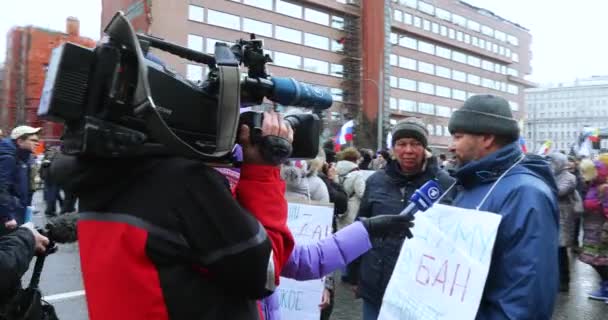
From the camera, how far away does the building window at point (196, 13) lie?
4451cm

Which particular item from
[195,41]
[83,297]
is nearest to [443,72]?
[195,41]

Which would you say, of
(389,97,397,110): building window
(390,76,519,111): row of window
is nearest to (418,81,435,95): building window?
(390,76,519,111): row of window

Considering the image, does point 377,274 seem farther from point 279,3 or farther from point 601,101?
point 601,101

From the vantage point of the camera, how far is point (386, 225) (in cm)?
201

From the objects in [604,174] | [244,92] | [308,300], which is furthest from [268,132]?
[604,174]

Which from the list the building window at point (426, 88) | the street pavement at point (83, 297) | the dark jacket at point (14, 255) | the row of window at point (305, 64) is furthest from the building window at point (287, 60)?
the dark jacket at point (14, 255)

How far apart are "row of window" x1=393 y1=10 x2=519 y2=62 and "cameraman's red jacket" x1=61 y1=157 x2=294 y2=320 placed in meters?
67.9

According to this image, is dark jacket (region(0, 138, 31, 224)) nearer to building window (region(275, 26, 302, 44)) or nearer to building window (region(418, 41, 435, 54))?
building window (region(275, 26, 302, 44))

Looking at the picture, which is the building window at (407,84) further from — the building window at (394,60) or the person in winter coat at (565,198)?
the person in winter coat at (565,198)

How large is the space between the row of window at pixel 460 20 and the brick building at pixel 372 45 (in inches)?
5.6

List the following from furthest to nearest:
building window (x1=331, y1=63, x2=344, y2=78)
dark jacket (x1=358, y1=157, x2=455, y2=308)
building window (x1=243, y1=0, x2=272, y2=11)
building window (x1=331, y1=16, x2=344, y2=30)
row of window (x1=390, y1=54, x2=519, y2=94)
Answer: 1. row of window (x1=390, y1=54, x2=519, y2=94)
2. building window (x1=331, y1=16, x2=344, y2=30)
3. building window (x1=331, y1=63, x2=344, y2=78)
4. building window (x1=243, y1=0, x2=272, y2=11)
5. dark jacket (x1=358, y1=157, x2=455, y2=308)

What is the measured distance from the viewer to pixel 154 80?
1.19 metres

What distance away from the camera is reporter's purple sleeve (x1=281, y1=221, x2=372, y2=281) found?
1.86m

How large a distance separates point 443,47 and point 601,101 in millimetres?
47094
